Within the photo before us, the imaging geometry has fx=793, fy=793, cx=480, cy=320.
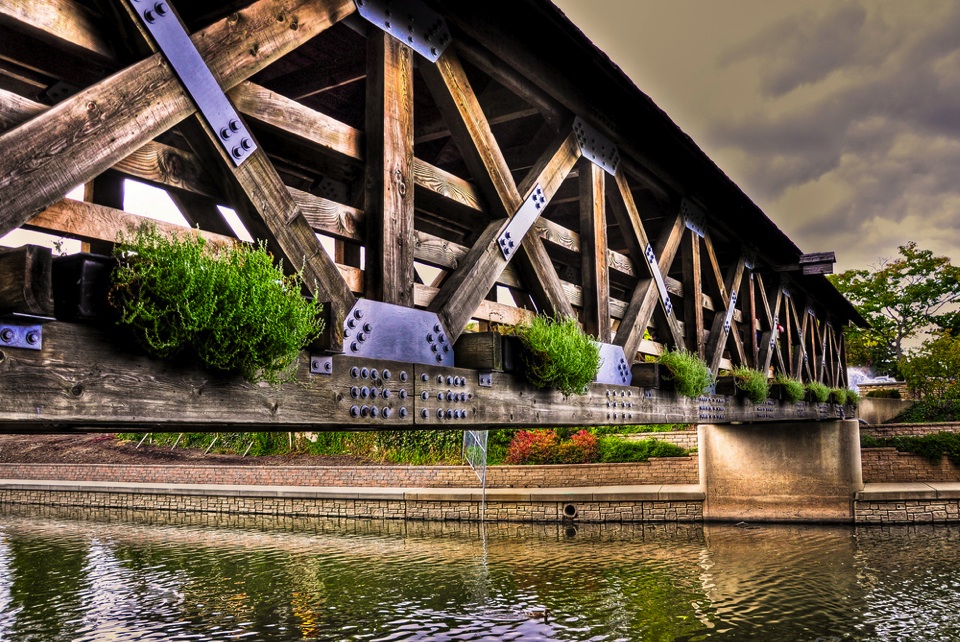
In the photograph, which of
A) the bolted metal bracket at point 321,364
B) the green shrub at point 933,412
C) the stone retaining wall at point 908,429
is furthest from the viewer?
the green shrub at point 933,412

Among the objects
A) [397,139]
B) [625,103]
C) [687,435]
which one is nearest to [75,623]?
[397,139]

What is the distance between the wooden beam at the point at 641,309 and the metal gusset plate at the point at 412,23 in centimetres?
351

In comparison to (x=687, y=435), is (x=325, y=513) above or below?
below

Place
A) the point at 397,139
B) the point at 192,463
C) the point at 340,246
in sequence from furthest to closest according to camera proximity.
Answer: the point at 192,463 → the point at 340,246 → the point at 397,139

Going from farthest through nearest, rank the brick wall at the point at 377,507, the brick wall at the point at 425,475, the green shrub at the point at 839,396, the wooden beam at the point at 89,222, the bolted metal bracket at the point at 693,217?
the brick wall at the point at 425,475 < the brick wall at the point at 377,507 < the green shrub at the point at 839,396 < the bolted metal bracket at the point at 693,217 < the wooden beam at the point at 89,222

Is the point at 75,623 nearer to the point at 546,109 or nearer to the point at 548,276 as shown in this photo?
Result: the point at 548,276

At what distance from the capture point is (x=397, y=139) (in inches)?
191

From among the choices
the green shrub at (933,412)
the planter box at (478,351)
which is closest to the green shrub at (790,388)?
the planter box at (478,351)

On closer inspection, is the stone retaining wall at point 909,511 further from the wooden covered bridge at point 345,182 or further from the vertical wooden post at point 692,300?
the wooden covered bridge at point 345,182

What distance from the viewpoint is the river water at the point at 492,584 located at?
907cm

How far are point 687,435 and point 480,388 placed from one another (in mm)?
16777

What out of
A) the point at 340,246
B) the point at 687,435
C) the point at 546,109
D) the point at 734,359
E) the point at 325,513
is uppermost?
the point at 546,109

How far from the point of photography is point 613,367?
24.6 ft

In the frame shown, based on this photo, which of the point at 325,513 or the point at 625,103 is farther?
the point at 325,513
